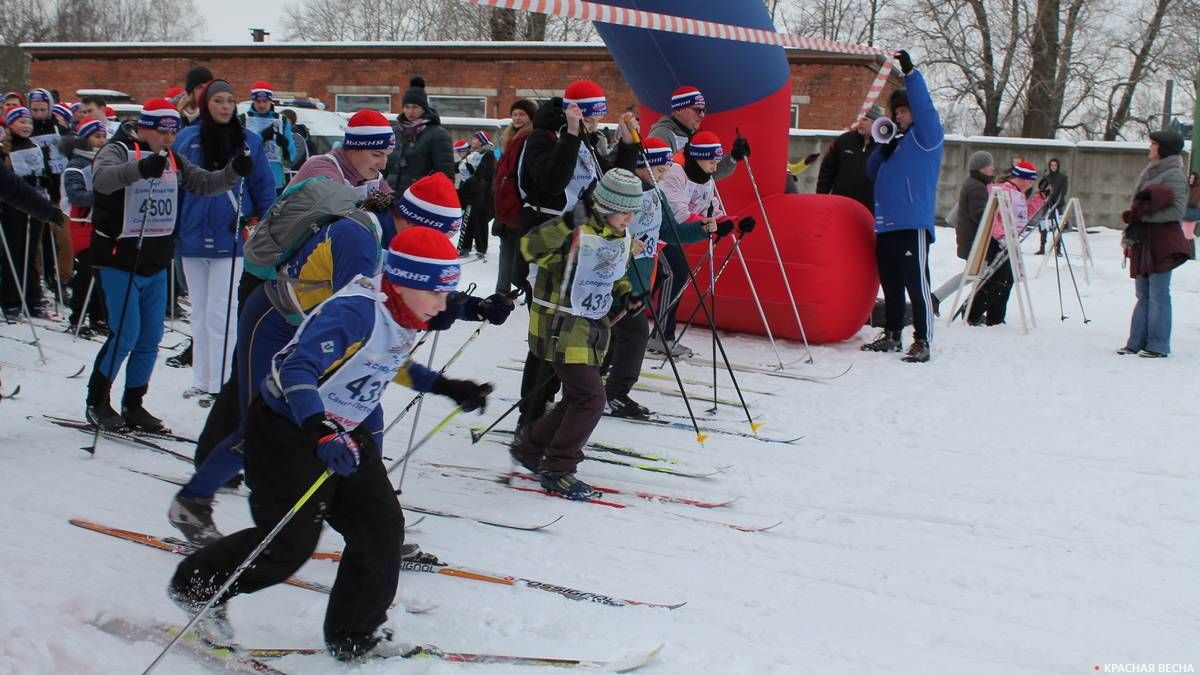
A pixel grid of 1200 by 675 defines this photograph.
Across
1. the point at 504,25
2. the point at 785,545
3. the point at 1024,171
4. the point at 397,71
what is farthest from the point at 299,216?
the point at 504,25

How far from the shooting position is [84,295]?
300 inches

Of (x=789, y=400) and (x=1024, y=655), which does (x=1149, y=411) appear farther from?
(x=1024, y=655)

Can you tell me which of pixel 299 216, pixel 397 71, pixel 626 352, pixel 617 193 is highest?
pixel 397 71

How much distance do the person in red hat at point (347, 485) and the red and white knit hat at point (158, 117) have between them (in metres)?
2.84

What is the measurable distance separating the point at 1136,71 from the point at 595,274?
27728 millimetres

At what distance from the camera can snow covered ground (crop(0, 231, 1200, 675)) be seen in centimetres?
312

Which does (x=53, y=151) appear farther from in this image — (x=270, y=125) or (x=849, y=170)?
(x=849, y=170)

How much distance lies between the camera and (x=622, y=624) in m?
3.25

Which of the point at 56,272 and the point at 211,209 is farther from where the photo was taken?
the point at 56,272

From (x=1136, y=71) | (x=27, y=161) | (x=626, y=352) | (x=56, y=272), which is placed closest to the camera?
(x=626, y=352)

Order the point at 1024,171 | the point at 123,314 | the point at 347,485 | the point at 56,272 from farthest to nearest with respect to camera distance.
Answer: the point at 1024,171 → the point at 56,272 → the point at 123,314 → the point at 347,485

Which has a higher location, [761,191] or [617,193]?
[761,191]

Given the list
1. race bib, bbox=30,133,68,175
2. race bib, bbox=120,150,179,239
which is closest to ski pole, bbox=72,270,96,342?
race bib, bbox=30,133,68,175

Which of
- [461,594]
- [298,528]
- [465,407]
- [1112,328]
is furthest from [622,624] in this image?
[1112,328]
